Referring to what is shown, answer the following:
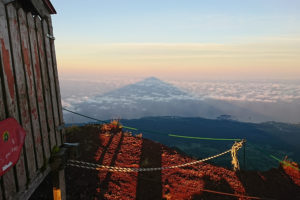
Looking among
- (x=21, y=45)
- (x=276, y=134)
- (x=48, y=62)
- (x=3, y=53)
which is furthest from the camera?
(x=276, y=134)

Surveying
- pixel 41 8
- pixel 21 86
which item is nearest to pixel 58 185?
pixel 21 86

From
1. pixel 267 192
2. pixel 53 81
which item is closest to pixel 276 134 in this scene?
pixel 267 192

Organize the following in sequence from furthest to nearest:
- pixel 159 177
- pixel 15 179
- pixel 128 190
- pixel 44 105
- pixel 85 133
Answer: pixel 85 133, pixel 159 177, pixel 128 190, pixel 44 105, pixel 15 179

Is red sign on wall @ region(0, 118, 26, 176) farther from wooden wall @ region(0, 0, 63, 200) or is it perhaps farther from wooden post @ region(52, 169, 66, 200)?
wooden post @ region(52, 169, 66, 200)

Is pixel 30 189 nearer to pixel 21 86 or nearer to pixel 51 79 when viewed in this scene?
pixel 21 86

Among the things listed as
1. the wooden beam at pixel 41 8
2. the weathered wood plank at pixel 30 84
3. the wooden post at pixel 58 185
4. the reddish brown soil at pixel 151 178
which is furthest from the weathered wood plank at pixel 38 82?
the reddish brown soil at pixel 151 178

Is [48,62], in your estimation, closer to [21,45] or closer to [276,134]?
[21,45]

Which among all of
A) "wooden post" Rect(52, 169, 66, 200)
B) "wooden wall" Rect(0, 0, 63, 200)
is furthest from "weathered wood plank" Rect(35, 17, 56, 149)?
"wooden post" Rect(52, 169, 66, 200)
